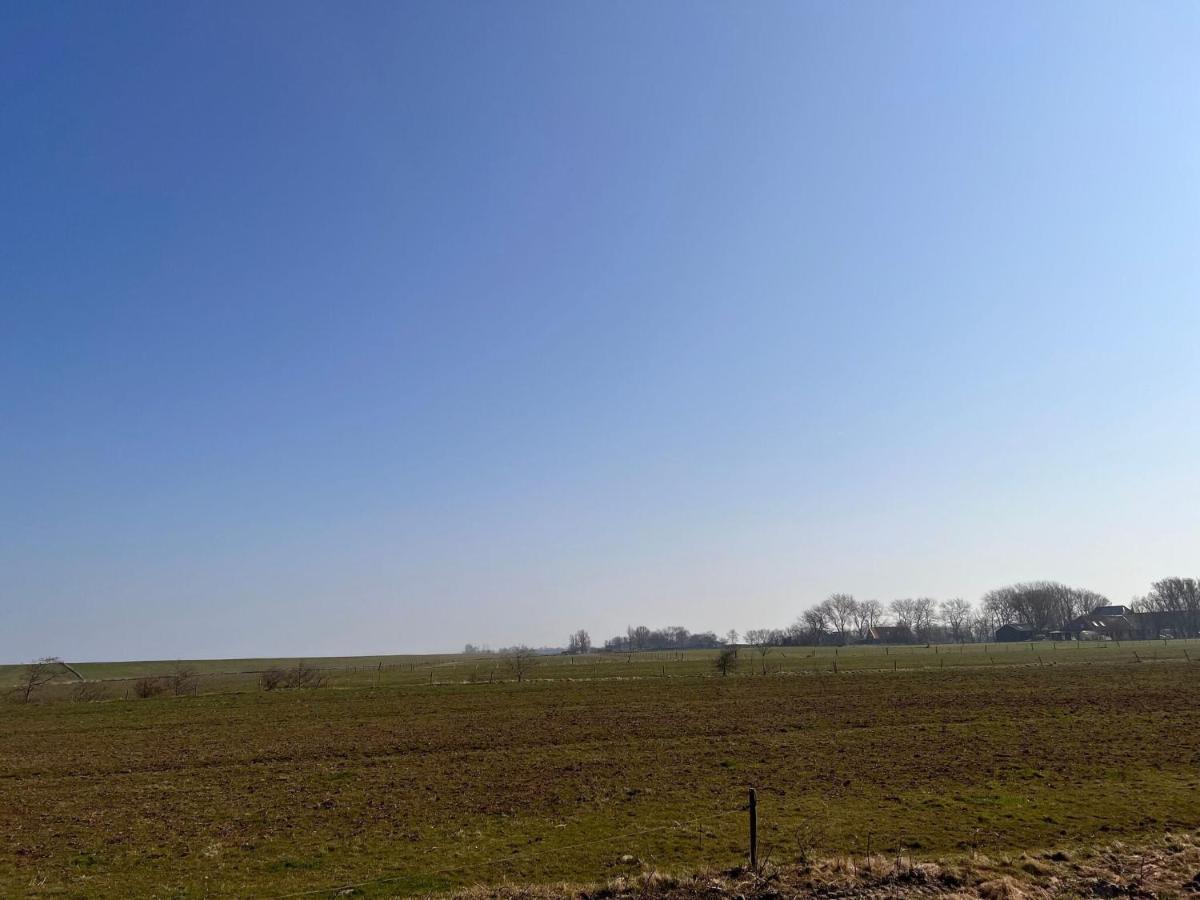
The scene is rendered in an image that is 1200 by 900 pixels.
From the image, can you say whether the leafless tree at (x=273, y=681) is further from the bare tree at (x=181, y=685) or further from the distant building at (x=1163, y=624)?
the distant building at (x=1163, y=624)

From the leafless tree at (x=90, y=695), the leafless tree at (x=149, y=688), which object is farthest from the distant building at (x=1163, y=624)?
the leafless tree at (x=90, y=695)

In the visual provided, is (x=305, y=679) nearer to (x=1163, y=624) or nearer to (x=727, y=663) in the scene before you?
(x=727, y=663)

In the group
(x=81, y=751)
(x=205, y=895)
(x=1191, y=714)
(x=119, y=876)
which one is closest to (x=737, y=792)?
(x=205, y=895)

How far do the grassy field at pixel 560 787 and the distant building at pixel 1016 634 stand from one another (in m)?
160

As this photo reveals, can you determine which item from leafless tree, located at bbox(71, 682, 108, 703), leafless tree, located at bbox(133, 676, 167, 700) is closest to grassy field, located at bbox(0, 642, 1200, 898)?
leafless tree, located at bbox(133, 676, 167, 700)

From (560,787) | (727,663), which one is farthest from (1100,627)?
(560,787)

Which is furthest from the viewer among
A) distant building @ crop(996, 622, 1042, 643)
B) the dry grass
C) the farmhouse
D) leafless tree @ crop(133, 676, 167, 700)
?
distant building @ crop(996, 622, 1042, 643)

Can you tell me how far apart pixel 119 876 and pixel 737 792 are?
15365 mm

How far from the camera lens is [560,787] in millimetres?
21422

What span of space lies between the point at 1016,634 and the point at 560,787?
659 ft

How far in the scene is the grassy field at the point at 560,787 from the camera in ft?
49.2

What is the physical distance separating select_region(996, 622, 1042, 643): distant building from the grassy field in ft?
525

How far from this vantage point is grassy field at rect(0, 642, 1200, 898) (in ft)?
49.2

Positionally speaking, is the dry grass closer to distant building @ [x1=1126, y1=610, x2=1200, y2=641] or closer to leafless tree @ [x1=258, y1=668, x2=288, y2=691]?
leafless tree @ [x1=258, y1=668, x2=288, y2=691]
